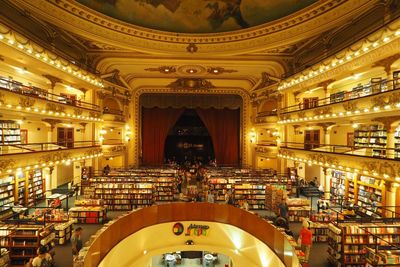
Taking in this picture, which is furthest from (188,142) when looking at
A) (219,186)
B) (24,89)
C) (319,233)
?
(319,233)

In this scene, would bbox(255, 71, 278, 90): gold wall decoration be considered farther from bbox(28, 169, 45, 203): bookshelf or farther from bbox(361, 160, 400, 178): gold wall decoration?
bbox(28, 169, 45, 203): bookshelf

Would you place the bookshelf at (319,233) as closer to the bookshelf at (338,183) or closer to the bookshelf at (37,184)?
the bookshelf at (338,183)

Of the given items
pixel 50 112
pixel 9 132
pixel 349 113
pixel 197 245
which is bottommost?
pixel 197 245

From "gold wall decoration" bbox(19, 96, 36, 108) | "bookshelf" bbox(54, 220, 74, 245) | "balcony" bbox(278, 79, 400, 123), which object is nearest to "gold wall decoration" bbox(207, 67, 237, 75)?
"balcony" bbox(278, 79, 400, 123)

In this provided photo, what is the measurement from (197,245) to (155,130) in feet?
36.6

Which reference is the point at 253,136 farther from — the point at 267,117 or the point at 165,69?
the point at 165,69

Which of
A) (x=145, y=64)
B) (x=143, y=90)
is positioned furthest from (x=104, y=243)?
(x=143, y=90)

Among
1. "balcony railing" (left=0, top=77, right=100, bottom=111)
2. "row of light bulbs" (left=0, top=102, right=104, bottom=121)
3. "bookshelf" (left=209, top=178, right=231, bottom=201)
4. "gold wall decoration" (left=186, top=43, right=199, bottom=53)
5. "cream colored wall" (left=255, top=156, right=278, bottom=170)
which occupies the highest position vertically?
"gold wall decoration" (left=186, top=43, right=199, bottom=53)

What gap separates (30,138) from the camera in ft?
41.9

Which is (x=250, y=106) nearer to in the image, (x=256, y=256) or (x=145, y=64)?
(x=145, y=64)

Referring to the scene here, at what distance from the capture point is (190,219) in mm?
11273

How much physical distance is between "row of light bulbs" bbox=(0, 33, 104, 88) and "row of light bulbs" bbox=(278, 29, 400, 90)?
10.5 metres

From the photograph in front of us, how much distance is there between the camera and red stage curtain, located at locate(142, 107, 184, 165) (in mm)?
20297

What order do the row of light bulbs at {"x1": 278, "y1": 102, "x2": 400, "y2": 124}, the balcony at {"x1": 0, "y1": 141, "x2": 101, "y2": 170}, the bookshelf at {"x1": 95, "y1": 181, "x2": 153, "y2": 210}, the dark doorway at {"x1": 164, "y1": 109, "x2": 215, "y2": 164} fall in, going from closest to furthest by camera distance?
the row of light bulbs at {"x1": 278, "y1": 102, "x2": 400, "y2": 124} < the balcony at {"x1": 0, "y1": 141, "x2": 101, "y2": 170} < the bookshelf at {"x1": 95, "y1": 181, "x2": 153, "y2": 210} < the dark doorway at {"x1": 164, "y1": 109, "x2": 215, "y2": 164}
